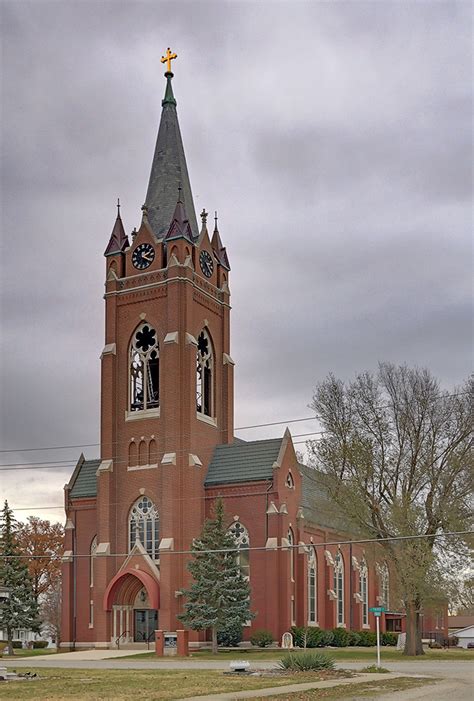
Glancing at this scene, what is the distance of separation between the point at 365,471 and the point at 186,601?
559 inches

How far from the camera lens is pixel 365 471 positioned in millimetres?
48031

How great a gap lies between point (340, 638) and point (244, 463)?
13.5 meters

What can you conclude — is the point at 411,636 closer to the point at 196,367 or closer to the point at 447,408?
the point at 447,408

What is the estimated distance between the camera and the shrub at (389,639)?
71938mm

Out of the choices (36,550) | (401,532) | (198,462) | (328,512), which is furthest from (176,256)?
(36,550)

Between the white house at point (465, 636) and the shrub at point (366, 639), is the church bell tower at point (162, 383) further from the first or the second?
the white house at point (465, 636)

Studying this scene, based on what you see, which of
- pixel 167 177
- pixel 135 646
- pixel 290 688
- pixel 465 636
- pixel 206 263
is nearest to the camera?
pixel 290 688

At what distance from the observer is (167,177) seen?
65.1 meters

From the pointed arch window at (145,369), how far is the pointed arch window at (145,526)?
6.15 metres

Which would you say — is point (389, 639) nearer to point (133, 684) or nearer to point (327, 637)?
point (327, 637)

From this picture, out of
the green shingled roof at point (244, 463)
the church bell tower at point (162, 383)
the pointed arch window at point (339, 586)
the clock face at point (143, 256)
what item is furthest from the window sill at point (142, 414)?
the pointed arch window at point (339, 586)

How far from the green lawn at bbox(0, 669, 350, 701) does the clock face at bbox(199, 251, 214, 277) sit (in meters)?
33.3

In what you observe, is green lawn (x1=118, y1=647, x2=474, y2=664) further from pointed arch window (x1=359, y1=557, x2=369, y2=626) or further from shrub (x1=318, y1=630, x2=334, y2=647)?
pointed arch window (x1=359, y1=557, x2=369, y2=626)

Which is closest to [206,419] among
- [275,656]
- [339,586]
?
[339,586]
